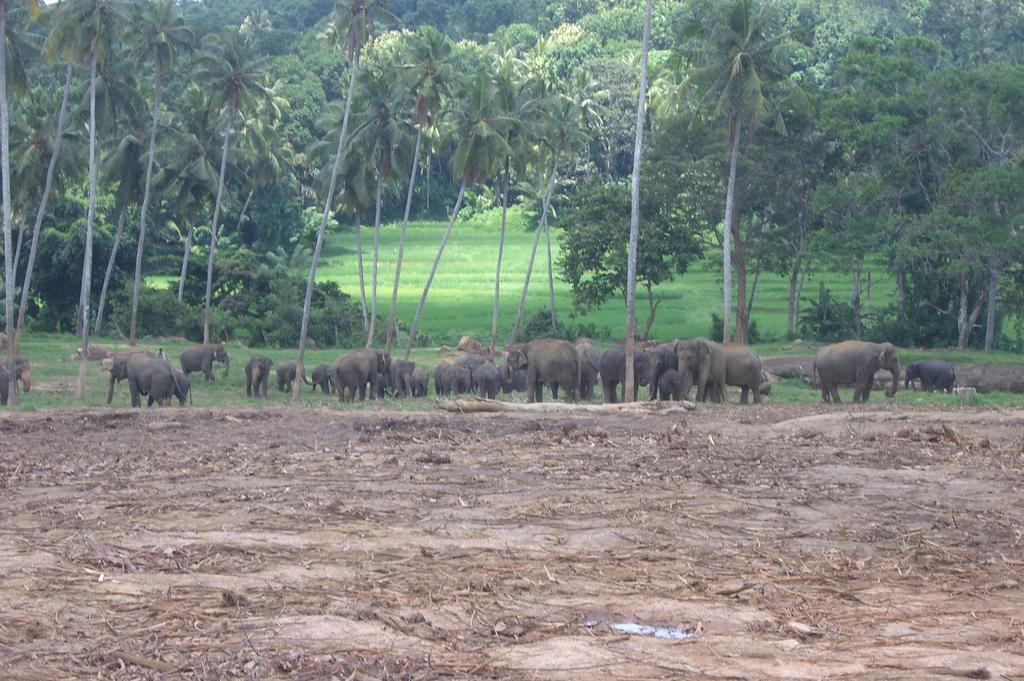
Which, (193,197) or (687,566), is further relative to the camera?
(193,197)

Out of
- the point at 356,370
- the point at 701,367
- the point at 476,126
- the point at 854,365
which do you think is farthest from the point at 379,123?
the point at 854,365

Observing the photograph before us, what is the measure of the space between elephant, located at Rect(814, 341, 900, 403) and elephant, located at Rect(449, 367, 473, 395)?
760cm

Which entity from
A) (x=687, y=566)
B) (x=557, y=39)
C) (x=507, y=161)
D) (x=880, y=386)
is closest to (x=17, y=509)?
(x=687, y=566)

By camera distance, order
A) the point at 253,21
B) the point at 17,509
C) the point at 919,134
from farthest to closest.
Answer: the point at 253,21 → the point at 919,134 → the point at 17,509

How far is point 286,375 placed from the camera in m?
33.3

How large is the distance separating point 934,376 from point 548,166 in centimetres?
2614

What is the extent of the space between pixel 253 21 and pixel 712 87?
215 feet

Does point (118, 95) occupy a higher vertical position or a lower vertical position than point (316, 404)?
higher

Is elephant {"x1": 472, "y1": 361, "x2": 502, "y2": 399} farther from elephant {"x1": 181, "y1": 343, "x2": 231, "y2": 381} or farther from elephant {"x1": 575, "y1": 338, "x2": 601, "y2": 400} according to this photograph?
elephant {"x1": 181, "y1": 343, "x2": 231, "y2": 381}

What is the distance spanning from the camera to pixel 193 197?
47.8 metres

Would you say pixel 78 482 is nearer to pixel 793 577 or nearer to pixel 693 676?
pixel 793 577

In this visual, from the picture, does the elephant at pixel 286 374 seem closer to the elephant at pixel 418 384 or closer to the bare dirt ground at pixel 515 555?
the elephant at pixel 418 384

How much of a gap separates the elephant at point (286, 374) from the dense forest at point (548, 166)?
262 cm

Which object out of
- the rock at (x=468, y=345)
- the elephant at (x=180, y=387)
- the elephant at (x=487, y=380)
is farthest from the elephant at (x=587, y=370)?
the rock at (x=468, y=345)
